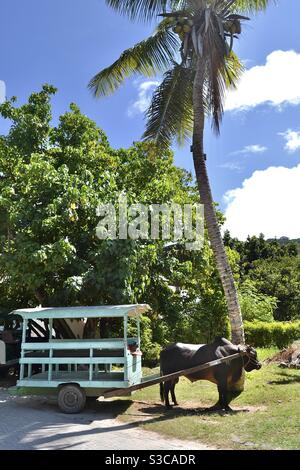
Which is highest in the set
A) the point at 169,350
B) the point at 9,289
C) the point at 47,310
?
the point at 9,289

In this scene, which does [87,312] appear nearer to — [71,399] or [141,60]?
[71,399]

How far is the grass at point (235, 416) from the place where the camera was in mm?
6707

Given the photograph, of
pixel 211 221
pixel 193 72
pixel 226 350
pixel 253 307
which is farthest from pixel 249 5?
pixel 253 307

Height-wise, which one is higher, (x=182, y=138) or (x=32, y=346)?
(x=182, y=138)

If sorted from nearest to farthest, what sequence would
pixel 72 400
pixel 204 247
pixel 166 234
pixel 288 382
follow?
pixel 72 400, pixel 288 382, pixel 166 234, pixel 204 247

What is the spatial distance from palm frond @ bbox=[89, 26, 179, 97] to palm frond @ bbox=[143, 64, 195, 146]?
1.70 ft

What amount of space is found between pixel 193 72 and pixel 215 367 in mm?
8254

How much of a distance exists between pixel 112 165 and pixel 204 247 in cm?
472

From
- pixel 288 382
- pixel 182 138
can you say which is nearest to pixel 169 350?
pixel 288 382

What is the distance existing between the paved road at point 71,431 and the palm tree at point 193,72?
3.98 m

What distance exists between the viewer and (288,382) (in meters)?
10.9
